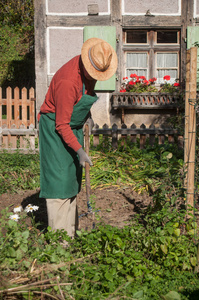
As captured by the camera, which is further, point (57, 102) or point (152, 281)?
point (57, 102)

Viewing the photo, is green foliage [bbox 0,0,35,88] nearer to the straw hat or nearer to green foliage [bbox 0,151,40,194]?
green foliage [bbox 0,151,40,194]

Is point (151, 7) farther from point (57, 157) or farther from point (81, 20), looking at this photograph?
point (57, 157)

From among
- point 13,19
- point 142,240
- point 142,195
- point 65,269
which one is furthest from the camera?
point 13,19

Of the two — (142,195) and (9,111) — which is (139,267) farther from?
(9,111)

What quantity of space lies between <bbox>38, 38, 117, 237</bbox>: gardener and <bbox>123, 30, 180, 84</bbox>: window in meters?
7.31

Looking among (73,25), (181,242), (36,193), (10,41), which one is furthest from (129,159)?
(10,41)

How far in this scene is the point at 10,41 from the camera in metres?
16.0

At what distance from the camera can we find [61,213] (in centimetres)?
327

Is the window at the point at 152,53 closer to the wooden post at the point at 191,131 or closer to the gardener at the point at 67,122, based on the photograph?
the wooden post at the point at 191,131

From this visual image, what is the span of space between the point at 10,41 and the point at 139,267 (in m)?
15.0

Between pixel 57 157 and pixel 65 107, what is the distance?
0.48 metres

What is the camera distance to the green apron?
3146mm

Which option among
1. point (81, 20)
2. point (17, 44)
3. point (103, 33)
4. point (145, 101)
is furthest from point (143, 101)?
point (17, 44)

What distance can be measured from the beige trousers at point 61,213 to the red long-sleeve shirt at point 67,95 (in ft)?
1.87
